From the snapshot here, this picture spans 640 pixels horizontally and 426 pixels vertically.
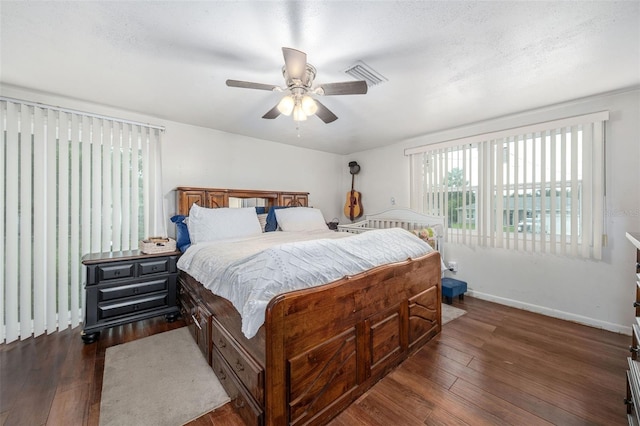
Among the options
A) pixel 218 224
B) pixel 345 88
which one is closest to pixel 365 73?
pixel 345 88

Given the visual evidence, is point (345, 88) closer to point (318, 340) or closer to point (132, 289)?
point (318, 340)

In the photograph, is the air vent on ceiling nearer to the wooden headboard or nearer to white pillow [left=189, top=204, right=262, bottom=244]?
white pillow [left=189, top=204, right=262, bottom=244]

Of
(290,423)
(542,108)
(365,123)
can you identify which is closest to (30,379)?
(290,423)

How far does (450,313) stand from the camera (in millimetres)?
2920

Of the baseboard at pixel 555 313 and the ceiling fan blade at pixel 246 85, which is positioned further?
the baseboard at pixel 555 313

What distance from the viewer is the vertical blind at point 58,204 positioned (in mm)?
2326

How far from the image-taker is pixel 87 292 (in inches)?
90.7

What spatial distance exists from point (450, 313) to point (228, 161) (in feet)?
11.9

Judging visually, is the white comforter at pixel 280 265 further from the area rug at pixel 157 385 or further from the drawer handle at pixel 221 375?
the area rug at pixel 157 385

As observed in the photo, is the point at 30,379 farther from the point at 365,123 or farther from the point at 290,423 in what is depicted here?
the point at 365,123

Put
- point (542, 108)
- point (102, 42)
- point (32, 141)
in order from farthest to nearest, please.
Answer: point (542, 108)
point (32, 141)
point (102, 42)

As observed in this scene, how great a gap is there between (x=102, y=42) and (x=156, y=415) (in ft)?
7.96

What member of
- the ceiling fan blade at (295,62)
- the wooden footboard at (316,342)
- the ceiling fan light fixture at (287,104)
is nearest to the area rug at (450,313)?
the wooden footboard at (316,342)

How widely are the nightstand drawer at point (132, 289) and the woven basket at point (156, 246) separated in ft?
1.04
